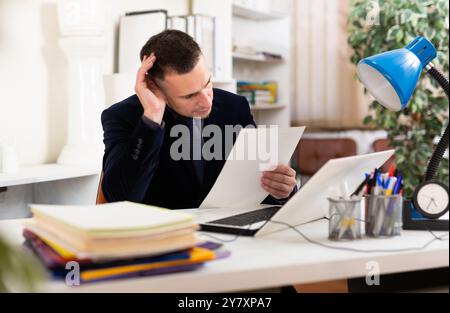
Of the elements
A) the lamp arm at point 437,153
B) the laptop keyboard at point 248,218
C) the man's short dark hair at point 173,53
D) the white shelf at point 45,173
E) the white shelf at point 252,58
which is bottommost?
the white shelf at point 45,173

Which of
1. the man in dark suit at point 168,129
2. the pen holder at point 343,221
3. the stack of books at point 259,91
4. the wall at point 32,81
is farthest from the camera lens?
the stack of books at point 259,91

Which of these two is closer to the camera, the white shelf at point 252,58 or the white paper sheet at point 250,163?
the white paper sheet at point 250,163

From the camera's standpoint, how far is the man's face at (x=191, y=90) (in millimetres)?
1778

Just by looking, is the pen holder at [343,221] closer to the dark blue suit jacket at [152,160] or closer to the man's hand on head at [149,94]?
the dark blue suit jacket at [152,160]

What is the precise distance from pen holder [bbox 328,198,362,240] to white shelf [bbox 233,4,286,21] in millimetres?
3284

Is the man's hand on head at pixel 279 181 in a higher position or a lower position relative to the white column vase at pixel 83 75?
lower

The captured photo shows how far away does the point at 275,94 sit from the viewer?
194 inches

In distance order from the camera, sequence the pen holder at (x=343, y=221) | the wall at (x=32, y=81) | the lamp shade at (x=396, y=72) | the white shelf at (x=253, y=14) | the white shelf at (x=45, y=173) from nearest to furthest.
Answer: the pen holder at (x=343, y=221) < the lamp shade at (x=396, y=72) < the white shelf at (x=45, y=173) < the wall at (x=32, y=81) < the white shelf at (x=253, y=14)

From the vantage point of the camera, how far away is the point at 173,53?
178 centimetres

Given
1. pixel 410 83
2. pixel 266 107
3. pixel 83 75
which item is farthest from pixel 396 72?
pixel 266 107

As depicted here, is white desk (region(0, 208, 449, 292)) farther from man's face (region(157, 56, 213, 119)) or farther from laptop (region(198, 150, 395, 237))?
man's face (region(157, 56, 213, 119))

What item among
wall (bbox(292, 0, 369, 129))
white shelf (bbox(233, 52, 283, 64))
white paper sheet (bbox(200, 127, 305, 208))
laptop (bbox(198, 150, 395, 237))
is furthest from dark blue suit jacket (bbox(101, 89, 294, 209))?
wall (bbox(292, 0, 369, 129))

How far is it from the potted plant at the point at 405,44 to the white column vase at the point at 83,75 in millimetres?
1991

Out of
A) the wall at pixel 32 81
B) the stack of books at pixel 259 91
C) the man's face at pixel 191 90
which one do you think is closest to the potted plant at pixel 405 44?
the stack of books at pixel 259 91
